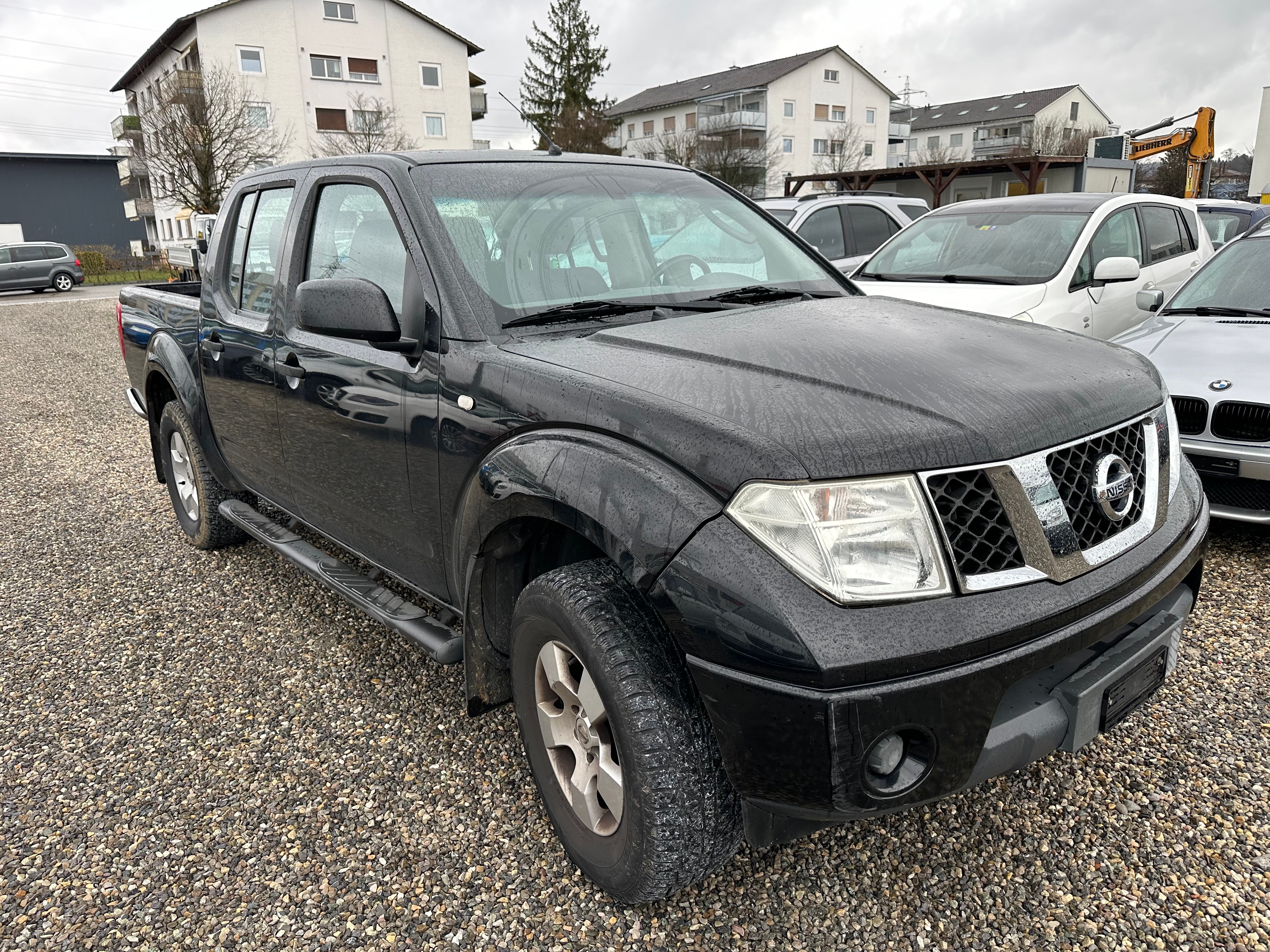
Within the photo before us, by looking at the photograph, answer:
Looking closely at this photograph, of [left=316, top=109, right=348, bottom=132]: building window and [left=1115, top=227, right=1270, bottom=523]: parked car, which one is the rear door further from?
[left=316, top=109, right=348, bottom=132]: building window

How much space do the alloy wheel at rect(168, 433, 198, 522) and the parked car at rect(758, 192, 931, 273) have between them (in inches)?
271

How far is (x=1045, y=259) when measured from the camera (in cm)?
609

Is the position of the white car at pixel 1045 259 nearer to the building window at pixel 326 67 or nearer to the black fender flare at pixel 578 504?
the black fender flare at pixel 578 504

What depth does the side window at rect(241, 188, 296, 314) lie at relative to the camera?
3.37 metres

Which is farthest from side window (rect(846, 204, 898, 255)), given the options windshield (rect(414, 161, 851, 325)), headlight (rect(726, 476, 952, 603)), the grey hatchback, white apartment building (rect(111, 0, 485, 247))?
white apartment building (rect(111, 0, 485, 247))

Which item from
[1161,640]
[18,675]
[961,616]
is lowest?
[18,675]

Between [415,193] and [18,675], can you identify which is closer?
[415,193]

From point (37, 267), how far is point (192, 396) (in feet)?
93.2

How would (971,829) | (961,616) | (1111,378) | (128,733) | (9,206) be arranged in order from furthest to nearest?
(9,206)
(128,733)
(971,829)
(1111,378)
(961,616)

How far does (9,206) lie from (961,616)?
63.2 metres

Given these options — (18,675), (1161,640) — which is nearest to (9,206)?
(18,675)

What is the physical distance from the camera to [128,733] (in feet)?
9.84

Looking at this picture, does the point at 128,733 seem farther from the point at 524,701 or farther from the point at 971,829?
the point at 971,829

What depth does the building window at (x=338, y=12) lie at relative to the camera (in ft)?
144
